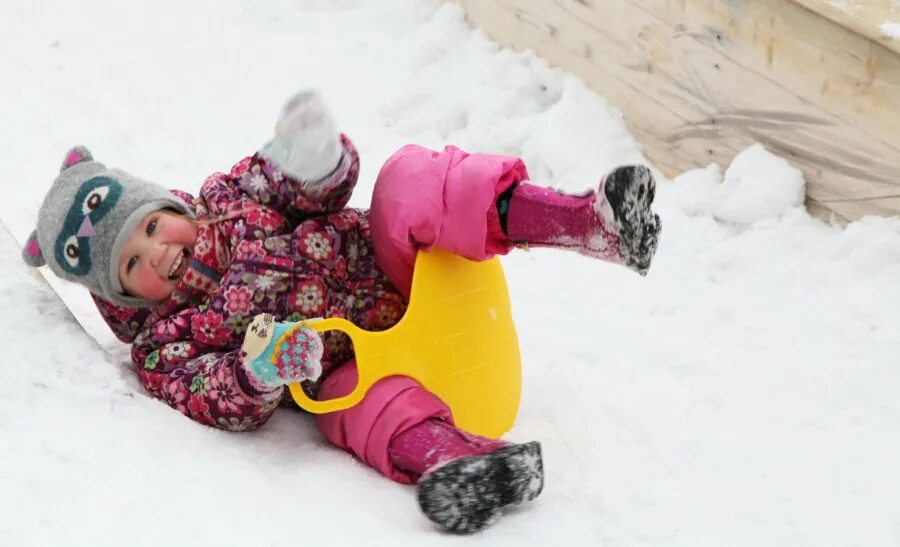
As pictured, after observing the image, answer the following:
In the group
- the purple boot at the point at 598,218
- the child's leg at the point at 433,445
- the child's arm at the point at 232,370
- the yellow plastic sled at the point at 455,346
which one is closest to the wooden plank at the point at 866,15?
the purple boot at the point at 598,218

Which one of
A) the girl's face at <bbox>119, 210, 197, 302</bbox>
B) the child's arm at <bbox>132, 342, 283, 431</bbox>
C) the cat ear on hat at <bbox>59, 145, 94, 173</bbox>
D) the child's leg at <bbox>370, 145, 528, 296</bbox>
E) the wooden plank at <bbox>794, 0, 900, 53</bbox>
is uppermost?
the wooden plank at <bbox>794, 0, 900, 53</bbox>

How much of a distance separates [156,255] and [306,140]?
315 millimetres

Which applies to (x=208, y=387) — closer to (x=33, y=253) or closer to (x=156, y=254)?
(x=156, y=254)

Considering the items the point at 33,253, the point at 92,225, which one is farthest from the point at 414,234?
the point at 33,253

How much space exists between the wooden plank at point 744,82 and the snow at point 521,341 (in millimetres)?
70

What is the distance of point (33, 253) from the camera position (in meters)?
1.79

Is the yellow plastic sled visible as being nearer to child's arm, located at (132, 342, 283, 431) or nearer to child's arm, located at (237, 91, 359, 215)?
child's arm, located at (132, 342, 283, 431)

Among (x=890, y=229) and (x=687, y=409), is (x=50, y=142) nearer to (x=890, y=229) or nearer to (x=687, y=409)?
(x=687, y=409)

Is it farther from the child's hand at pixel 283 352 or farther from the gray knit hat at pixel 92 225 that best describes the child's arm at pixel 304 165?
the child's hand at pixel 283 352

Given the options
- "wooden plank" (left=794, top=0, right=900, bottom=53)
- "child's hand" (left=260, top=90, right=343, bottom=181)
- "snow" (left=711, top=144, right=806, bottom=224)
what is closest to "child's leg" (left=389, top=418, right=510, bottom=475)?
"child's hand" (left=260, top=90, right=343, bottom=181)

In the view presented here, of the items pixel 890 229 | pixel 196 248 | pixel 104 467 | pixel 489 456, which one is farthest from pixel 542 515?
pixel 890 229

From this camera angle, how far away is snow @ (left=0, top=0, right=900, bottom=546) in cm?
143

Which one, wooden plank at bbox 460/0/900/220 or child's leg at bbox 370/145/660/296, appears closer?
child's leg at bbox 370/145/660/296

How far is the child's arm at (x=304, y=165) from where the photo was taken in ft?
5.48
